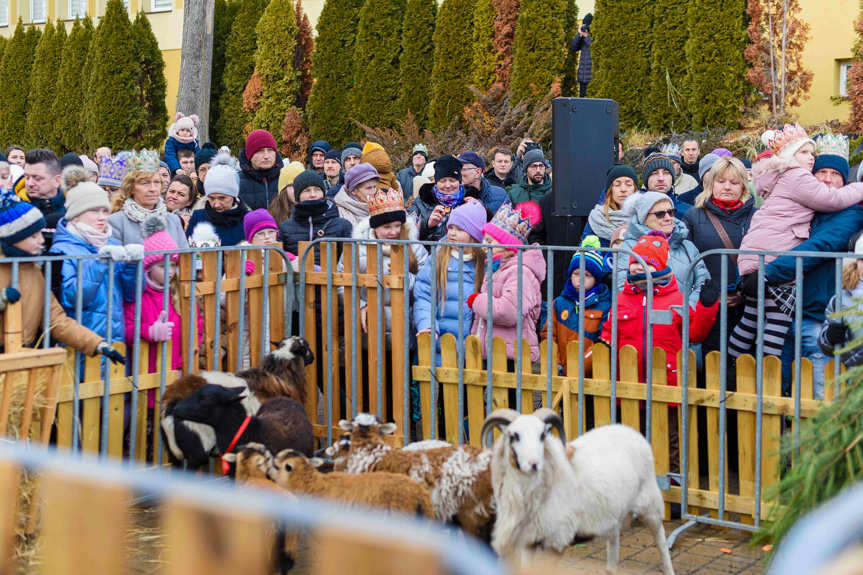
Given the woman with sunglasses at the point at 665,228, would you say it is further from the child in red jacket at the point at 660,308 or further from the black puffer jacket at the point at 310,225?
the black puffer jacket at the point at 310,225

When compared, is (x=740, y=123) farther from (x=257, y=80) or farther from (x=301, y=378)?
(x=301, y=378)

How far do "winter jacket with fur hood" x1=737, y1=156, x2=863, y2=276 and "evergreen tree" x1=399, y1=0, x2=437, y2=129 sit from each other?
1677cm

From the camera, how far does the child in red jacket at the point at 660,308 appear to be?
5.62 meters

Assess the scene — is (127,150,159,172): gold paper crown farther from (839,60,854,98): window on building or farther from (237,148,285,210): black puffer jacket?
(839,60,854,98): window on building

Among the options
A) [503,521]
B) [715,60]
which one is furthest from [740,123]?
[503,521]

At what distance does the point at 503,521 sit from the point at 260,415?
1.74 metres

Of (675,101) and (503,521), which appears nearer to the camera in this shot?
(503,521)

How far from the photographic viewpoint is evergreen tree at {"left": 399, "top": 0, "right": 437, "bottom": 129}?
22469mm

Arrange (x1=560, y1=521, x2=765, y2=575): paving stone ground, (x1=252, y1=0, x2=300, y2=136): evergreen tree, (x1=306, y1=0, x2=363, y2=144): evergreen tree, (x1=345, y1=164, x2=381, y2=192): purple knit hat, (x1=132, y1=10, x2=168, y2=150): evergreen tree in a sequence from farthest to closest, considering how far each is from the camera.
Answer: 1. (x1=132, y1=10, x2=168, y2=150): evergreen tree
2. (x1=252, y1=0, x2=300, y2=136): evergreen tree
3. (x1=306, y1=0, x2=363, y2=144): evergreen tree
4. (x1=345, y1=164, x2=381, y2=192): purple knit hat
5. (x1=560, y1=521, x2=765, y2=575): paving stone ground

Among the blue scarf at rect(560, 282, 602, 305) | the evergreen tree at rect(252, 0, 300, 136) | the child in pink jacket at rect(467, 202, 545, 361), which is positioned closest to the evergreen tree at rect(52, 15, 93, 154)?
the evergreen tree at rect(252, 0, 300, 136)

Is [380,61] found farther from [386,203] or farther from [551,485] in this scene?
[551,485]

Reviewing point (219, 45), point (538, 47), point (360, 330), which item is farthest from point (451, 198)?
point (219, 45)

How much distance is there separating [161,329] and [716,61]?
15860 mm

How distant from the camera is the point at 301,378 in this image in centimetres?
586
